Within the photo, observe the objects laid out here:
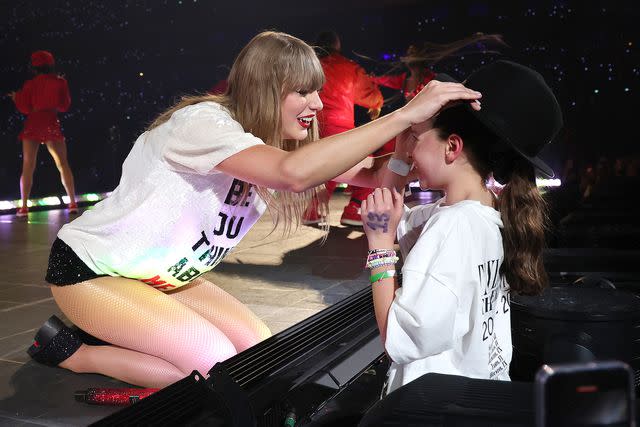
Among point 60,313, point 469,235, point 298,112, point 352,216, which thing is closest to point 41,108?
point 352,216

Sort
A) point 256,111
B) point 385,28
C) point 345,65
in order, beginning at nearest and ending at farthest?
point 256,111 → point 345,65 → point 385,28

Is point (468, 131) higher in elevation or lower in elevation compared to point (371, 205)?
higher

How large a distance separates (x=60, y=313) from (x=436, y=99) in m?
2.55

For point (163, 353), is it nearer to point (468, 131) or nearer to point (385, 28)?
point (468, 131)

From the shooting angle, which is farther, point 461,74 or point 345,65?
point 461,74

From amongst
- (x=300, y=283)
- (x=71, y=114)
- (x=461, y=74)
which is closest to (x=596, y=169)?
(x=300, y=283)

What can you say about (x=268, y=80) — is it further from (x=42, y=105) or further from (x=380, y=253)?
(x=42, y=105)

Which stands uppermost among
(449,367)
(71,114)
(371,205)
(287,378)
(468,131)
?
(468,131)

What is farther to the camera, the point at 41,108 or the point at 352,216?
the point at 41,108

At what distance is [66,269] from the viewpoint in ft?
7.43

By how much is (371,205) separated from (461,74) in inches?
410

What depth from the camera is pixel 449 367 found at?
1532 millimetres

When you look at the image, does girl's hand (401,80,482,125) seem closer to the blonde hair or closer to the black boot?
the blonde hair

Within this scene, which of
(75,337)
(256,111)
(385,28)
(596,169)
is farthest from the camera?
(385,28)
